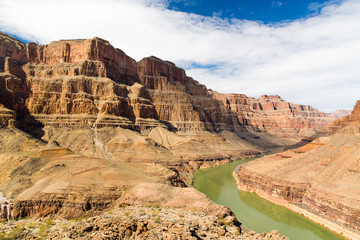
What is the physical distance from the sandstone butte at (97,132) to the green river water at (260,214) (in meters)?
→ 7.30

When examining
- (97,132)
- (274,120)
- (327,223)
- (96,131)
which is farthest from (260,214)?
(274,120)

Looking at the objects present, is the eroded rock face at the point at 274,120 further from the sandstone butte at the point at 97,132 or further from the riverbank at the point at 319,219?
the riverbank at the point at 319,219

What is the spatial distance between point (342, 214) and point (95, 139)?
2208 inches

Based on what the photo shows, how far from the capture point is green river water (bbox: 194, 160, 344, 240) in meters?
27.8

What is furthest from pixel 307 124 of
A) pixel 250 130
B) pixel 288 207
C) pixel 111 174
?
pixel 111 174

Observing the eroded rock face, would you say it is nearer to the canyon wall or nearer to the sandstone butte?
the sandstone butte

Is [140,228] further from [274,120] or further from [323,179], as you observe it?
[274,120]

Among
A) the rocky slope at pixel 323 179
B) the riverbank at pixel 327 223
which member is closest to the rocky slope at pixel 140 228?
the riverbank at pixel 327 223

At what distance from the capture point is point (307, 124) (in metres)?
188

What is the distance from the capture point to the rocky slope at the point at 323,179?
2727 cm

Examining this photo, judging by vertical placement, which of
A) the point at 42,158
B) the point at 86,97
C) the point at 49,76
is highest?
the point at 49,76

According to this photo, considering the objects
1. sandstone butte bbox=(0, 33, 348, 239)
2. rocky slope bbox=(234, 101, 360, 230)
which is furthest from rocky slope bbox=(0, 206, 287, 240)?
rocky slope bbox=(234, 101, 360, 230)

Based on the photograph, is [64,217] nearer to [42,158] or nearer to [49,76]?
[42,158]

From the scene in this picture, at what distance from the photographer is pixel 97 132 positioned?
2559 inches
